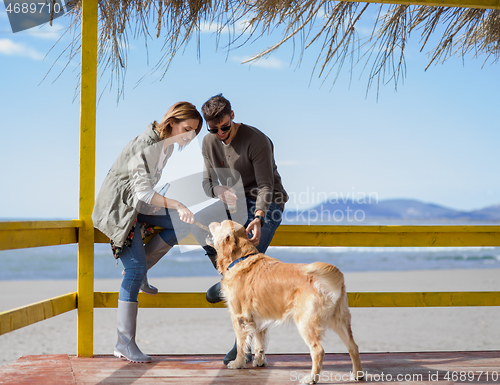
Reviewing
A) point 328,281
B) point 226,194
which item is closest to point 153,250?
point 226,194

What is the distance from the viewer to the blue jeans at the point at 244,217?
2.98 metres

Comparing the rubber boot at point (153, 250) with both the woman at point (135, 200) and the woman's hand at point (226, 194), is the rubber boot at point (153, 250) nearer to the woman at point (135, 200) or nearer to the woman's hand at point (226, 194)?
the woman at point (135, 200)

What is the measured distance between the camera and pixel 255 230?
2865mm

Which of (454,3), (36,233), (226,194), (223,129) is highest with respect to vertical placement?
(454,3)

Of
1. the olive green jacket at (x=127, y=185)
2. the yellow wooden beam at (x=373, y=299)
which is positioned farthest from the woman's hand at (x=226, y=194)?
the yellow wooden beam at (x=373, y=299)

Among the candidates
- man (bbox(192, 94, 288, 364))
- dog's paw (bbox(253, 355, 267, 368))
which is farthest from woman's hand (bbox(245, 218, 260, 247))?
dog's paw (bbox(253, 355, 267, 368))

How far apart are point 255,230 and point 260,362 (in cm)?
88

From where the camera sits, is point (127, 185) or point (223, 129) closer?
point (127, 185)

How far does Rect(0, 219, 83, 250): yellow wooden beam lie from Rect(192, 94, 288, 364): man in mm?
832

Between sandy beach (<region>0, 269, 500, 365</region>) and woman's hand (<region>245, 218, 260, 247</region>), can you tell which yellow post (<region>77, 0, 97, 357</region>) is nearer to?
woman's hand (<region>245, 218, 260, 247</region>)

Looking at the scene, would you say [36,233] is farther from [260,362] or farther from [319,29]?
[319,29]

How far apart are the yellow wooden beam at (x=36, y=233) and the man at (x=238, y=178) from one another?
0.83 m

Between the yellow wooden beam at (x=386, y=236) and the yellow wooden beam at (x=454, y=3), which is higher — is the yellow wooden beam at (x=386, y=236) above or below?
below

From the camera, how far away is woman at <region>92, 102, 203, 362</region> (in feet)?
9.13
